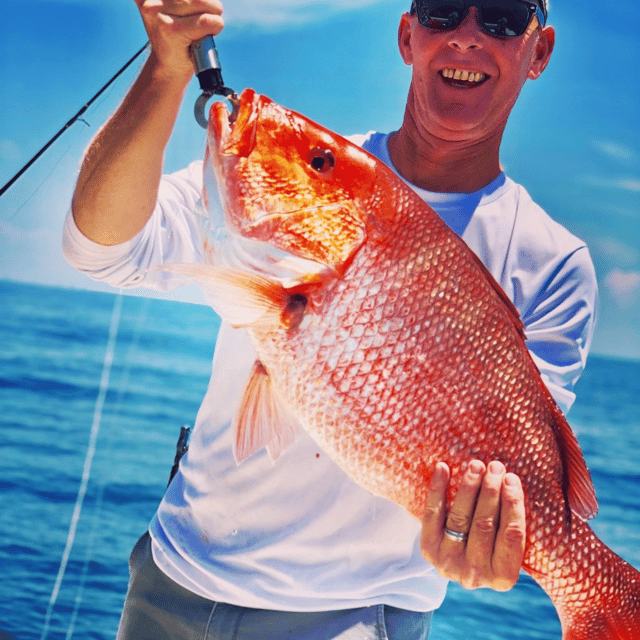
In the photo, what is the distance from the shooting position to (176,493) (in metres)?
1.68

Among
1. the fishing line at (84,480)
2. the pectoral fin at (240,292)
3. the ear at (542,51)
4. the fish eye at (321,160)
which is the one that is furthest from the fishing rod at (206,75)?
the fishing line at (84,480)

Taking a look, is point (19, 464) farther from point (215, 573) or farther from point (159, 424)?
point (215, 573)

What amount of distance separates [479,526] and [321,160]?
63cm

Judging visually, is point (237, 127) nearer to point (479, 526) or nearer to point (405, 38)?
point (479, 526)

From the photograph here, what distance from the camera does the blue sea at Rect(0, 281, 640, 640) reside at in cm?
633

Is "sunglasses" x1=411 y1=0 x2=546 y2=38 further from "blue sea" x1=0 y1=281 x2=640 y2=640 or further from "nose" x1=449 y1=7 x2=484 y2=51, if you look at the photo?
"blue sea" x1=0 y1=281 x2=640 y2=640

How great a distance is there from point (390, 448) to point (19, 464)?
10.2 m

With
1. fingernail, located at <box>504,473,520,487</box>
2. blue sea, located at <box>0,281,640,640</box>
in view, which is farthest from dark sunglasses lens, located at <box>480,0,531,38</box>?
blue sea, located at <box>0,281,640,640</box>

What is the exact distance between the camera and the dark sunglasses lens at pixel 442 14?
157 cm

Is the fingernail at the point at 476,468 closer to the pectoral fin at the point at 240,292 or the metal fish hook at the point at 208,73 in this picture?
the pectoral fin at the point at 240,292

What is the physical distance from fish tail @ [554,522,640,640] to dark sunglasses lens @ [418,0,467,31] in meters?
1.03

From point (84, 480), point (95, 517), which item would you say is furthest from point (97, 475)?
point (95, 517)

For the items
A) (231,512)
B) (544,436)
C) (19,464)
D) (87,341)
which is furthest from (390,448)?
(87,341)

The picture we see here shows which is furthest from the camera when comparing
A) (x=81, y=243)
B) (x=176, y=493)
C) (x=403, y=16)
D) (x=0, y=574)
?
(x=0, y=574)
